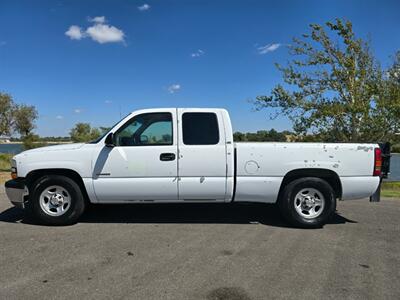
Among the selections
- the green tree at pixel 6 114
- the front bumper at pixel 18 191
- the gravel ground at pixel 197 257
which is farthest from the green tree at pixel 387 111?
the green tree at pixel 6 114

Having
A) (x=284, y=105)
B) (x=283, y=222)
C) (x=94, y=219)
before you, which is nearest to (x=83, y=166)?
(x=94, y=219)

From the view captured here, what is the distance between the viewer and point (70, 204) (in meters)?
A: 6.17

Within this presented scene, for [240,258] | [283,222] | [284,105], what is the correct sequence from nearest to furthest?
[240,258], [283,222], [284,105]

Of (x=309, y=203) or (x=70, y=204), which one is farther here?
(x=309, y=203)

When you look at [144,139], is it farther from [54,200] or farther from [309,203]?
[309,203]

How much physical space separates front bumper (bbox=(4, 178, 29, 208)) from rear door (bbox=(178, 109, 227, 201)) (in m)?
2.52

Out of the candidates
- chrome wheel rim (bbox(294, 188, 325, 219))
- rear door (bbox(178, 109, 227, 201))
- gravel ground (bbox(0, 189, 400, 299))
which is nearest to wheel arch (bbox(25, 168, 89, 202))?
gravel ground (bbox(0, 189, 400, 299))

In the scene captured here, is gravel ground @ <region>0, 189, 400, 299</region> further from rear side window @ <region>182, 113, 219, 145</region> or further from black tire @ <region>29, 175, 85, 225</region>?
rear side window @ <region>182, 113, 219, 145</region>

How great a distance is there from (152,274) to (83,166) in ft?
8.49

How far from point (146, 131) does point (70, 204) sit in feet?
5.61

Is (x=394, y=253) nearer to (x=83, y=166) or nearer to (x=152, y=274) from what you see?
(x=152, y=274)

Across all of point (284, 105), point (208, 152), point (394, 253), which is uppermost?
point (284, 105)

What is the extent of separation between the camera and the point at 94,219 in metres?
6.70

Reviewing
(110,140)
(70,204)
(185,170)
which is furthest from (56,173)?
(185,170)
